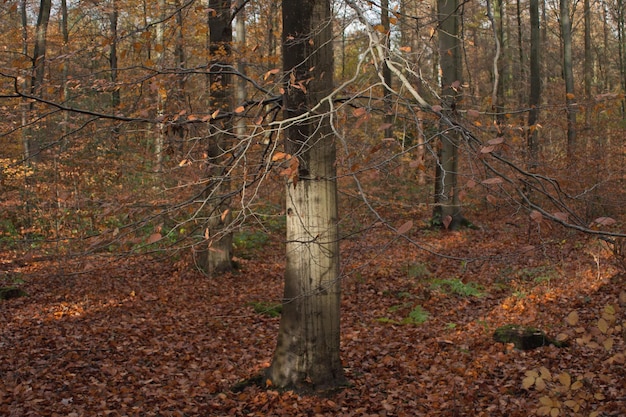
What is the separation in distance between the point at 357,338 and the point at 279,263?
5622 mm

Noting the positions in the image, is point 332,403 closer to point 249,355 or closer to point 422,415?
point 422,415

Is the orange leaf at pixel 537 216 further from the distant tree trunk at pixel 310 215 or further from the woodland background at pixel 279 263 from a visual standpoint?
the distant tree trunk at pixel 310 215

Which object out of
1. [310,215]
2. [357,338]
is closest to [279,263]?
[357,338]

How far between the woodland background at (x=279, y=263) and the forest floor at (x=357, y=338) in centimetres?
4

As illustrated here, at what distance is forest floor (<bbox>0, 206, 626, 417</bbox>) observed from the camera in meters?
5.09

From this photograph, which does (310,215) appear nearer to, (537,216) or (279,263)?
(537,216)

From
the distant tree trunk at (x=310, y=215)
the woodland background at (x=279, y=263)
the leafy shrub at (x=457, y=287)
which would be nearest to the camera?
the woodland background at (x=279, y=263)

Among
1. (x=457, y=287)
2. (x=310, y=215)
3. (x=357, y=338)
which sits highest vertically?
(x=310, y=215)

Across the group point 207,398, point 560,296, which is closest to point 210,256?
point 207,398

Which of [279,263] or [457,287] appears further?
[279,263]

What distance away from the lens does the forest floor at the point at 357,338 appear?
200 inches

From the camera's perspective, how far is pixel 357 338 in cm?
771

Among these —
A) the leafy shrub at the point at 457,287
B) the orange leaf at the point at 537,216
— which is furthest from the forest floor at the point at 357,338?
the orange leaf at the point at 537,216

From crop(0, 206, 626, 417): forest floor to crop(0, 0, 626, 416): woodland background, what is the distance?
0.04 m
